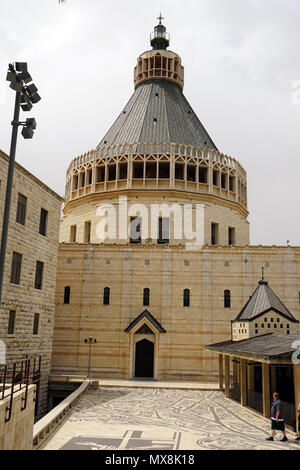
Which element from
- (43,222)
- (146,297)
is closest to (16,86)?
(43,222)

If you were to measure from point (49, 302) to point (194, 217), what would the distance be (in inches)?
663

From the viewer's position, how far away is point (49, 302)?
2858cm

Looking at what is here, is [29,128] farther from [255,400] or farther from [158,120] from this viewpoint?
[158,120]

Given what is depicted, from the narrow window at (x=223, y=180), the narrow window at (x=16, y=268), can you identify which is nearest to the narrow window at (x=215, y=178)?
the narrow window at (x=223, y=180)

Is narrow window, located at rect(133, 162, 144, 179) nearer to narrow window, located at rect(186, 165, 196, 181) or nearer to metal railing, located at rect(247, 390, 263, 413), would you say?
narrow window, located at rect(186, 165, 196, 181)

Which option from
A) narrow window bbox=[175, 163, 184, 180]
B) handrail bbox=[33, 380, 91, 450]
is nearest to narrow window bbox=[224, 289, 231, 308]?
narrow window bbox=[175, 163, 184, 180]

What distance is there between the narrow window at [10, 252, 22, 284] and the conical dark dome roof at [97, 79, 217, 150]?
22092 millimetres

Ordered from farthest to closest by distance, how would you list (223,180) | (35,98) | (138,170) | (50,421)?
(223,180) < (138,170) < (50,421) < (35,98)

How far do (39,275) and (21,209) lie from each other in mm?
4744

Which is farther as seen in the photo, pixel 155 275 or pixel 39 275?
pixel 155 275

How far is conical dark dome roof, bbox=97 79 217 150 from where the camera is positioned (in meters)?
43.7

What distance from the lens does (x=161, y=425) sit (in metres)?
17.8
